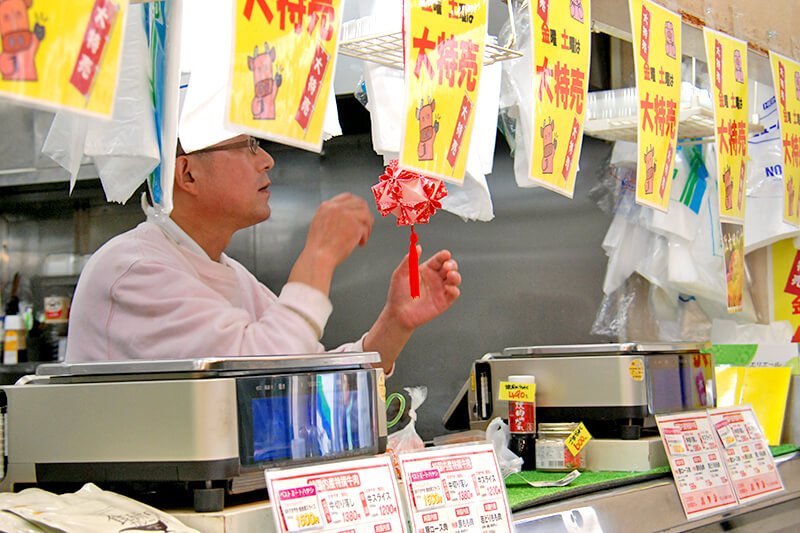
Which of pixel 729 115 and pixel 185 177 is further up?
pixel 729 115

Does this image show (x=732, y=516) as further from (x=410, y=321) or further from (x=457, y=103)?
(x=457, y=103)

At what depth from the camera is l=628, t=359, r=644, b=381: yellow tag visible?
7.65 ft

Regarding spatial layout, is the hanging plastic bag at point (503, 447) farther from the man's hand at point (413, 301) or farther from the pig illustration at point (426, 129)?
the pig illustration at point (426, 129)

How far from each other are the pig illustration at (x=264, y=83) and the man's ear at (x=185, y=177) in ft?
3.28

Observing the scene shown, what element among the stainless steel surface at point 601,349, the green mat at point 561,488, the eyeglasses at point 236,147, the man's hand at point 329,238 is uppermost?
the eyeglasses at point 236,147

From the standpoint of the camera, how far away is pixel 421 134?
153 cm

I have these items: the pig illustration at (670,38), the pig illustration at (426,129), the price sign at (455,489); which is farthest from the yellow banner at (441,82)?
the pig illustration at (670,38)

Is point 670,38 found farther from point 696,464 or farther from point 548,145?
point 696,464

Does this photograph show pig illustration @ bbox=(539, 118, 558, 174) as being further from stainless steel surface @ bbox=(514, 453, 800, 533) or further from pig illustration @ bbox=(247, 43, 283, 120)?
pig illustration @ bbox=(247, 43, 283, 120)

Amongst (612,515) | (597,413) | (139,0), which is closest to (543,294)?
(597,413)

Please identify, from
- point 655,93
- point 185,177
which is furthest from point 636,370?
point 185,177

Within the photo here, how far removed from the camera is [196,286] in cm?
198

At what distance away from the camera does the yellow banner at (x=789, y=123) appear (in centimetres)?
264

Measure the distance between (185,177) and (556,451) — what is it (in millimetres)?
992
